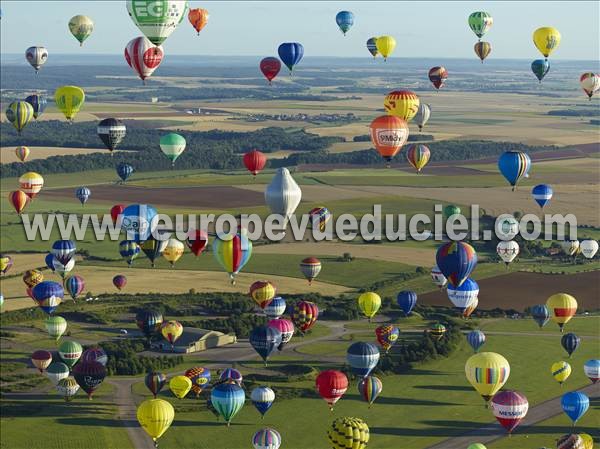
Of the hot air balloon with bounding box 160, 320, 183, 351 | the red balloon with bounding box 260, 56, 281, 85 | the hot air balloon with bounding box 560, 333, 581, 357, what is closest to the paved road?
the hot air balloon with bounding box 560, 333, 581, 357

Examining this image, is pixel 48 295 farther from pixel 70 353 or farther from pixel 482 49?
pixel 482 49

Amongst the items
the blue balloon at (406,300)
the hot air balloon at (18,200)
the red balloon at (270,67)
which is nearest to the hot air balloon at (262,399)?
the blue balloon at (406,300)

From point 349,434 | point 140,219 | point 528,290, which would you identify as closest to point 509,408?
point 349,434

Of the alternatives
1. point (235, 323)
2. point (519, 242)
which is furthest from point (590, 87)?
point (235, 323)

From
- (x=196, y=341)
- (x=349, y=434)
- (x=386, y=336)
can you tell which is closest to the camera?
(x=349, y=434)

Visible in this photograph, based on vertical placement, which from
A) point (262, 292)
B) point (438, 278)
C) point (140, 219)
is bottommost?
point (438, 278)

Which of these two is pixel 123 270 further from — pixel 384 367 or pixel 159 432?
pixel 159 432

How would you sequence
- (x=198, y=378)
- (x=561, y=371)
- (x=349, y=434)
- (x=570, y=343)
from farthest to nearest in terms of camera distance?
1. (x=570, y=343)
2. (x=561, y=371)
3. (x=198, y=378)
4. (x=349, y=434)
